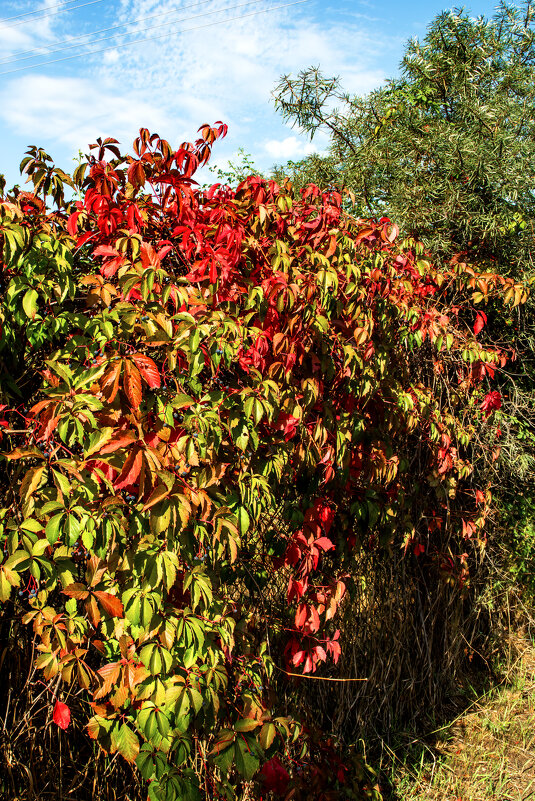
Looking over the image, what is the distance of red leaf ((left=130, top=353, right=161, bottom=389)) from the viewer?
1.36 metres

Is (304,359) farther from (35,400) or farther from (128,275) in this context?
(35,400)

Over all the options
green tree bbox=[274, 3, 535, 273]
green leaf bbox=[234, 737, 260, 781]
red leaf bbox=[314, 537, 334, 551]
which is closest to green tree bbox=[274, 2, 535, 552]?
green tree bbox=[274, 3, 535, 273]

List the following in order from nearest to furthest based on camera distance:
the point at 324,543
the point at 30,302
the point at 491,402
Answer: the point at 30,302
the point at 324,543
the point at 491,402

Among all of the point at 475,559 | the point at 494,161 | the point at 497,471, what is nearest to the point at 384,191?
the point at 494,161

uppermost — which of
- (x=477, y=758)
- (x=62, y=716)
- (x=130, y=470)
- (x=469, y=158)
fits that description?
(x=469, y=158)

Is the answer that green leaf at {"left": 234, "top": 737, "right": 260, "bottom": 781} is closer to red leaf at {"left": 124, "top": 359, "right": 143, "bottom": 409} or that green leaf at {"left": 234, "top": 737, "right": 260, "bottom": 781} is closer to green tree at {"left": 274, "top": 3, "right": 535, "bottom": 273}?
red leaf at {"left": 124, "top": 359, "right": 143, "bottom": 409}

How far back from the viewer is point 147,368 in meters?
1.38

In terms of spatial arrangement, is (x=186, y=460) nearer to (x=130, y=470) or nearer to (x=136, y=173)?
(x=130, y=470)

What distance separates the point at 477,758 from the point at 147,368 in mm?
2593

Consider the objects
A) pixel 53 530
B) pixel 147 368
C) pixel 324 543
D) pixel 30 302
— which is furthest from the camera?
pixel 324 543

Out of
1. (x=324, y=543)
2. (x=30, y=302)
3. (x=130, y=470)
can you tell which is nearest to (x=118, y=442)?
(x=130, y=470)

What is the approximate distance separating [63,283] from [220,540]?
79cm

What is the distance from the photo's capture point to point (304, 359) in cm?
199

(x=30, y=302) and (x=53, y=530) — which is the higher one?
(x=30, y=302)
